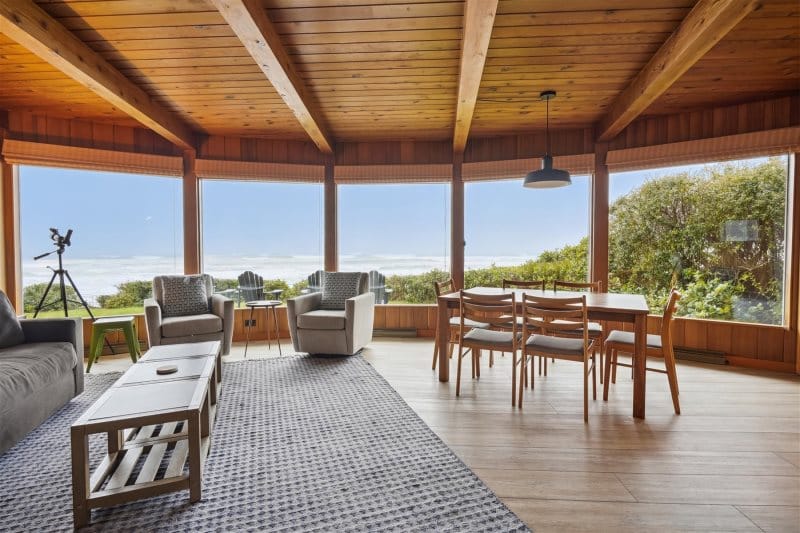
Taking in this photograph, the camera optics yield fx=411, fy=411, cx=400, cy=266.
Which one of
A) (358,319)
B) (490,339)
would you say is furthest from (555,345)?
(358,319)

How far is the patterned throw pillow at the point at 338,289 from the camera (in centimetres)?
462

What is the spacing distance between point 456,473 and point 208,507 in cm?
112

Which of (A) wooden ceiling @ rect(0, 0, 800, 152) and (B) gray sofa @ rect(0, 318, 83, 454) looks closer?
(B) gray sofa @ rect(0, 318, 83, 454)

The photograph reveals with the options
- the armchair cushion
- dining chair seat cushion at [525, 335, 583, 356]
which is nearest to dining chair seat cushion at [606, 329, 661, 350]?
dining chair seat cushion at [525, 335, 583, 356]

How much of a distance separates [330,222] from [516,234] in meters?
2.37

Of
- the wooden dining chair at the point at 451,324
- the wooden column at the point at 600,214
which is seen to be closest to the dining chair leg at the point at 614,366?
the wooden dining chair at the point at 451,324

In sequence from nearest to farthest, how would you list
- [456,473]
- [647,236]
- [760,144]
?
[456,473] → [760,144] → [647,236]

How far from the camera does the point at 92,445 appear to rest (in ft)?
7.45

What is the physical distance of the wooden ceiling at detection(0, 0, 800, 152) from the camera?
8.09 feet

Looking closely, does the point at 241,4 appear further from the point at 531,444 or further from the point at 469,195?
the point at 469,195

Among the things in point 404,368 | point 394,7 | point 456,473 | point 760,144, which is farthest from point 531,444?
point 760,144

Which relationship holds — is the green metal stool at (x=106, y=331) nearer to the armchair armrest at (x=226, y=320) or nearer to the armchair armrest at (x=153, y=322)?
the armchair armrest at (x=153, y=322)

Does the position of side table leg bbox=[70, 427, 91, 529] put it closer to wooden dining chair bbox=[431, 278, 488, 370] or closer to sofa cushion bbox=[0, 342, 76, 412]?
sofa cushion bbox=[0, 342, 76, 412]

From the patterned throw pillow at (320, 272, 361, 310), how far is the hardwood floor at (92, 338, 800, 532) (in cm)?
123
